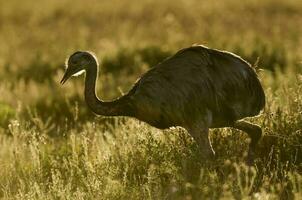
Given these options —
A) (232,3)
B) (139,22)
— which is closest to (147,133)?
(139,22)

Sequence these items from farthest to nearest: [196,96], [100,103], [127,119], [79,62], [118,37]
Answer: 1. [118,37]
2. [127,119]
3. [79,62]
4. [100,103]
5. [196,96]

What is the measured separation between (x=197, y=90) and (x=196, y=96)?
4 centimetres

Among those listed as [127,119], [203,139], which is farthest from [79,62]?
[127,119]

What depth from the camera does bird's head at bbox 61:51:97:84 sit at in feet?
21.4

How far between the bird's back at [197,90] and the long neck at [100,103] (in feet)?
0.33

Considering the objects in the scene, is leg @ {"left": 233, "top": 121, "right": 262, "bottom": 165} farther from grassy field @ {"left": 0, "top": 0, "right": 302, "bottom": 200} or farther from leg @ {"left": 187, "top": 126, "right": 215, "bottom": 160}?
leg @ {"left": 187, "top": 126, "right": 215, "bottom": 160}

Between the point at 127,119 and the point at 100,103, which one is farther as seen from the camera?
the point at 127,119

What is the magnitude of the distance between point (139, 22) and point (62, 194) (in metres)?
12.7

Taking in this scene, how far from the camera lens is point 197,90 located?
20.0ft

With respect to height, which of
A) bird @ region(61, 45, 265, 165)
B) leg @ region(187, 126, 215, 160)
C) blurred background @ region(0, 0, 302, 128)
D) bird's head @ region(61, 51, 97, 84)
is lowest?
leg @ region(187, 126, 215, 160)

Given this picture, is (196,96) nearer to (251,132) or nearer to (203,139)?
(203,139)

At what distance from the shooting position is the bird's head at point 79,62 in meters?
6.51

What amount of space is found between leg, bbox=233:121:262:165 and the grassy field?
0.13 metres

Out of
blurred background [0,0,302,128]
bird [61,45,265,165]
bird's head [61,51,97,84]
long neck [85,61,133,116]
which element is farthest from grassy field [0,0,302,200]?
bird's head [61,51,97,84]
